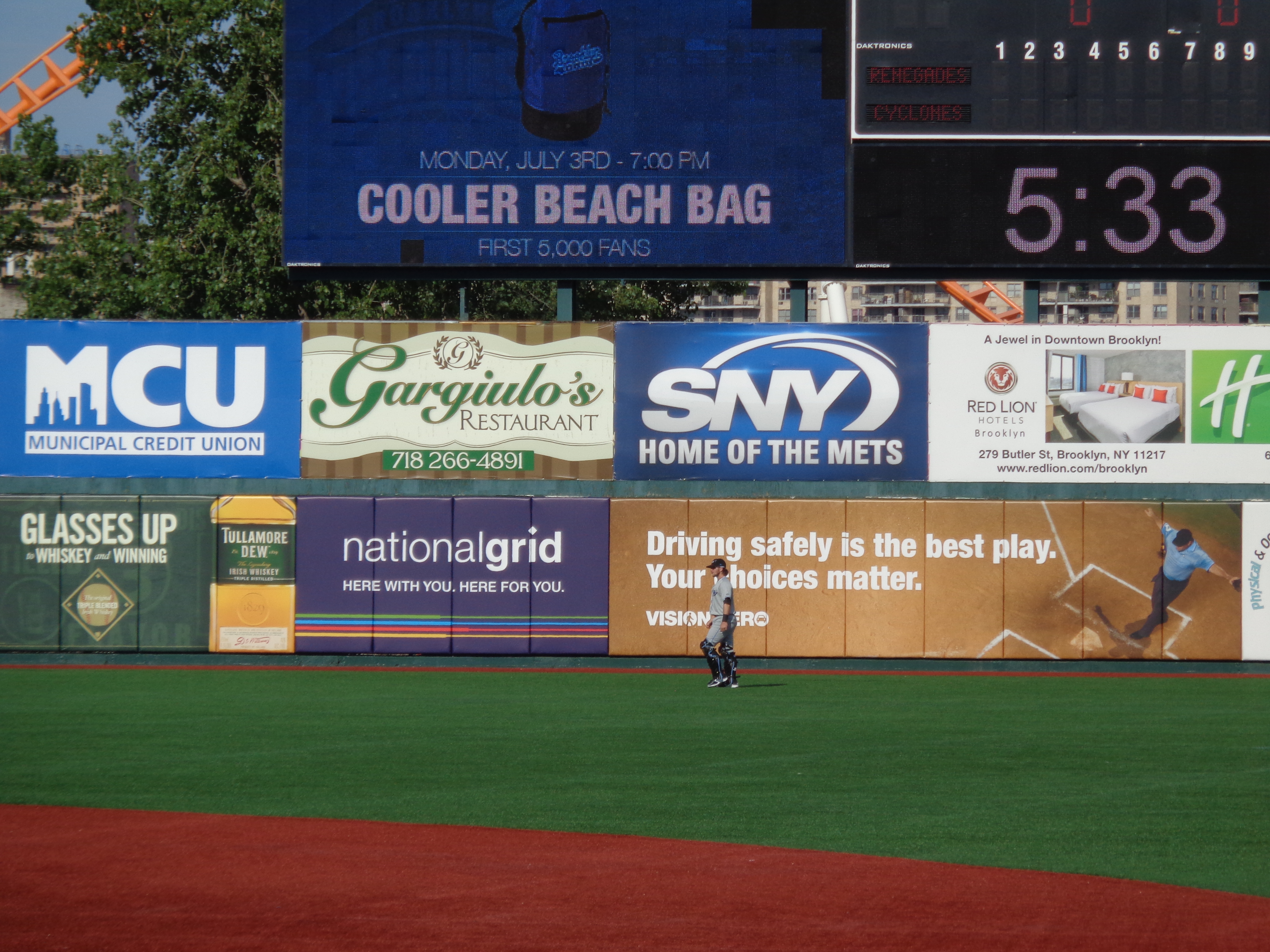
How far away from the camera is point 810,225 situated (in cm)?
Result: 2220

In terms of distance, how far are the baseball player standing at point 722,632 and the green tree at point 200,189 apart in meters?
21.1

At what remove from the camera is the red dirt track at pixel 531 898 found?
306 inches

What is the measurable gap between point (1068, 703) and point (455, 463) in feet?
35.2

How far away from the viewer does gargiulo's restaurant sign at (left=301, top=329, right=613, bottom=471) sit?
24469 millimetres

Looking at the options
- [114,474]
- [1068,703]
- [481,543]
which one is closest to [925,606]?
[1068,703]

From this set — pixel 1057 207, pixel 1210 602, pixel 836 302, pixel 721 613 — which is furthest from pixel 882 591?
pixel 836 302

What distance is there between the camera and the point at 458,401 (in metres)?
24.5

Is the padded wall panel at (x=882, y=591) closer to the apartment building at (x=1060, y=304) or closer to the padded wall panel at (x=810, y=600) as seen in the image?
the padded wall panel at (x=810, y=600)

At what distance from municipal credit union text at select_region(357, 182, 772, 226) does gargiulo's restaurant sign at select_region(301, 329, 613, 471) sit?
9.06 feet

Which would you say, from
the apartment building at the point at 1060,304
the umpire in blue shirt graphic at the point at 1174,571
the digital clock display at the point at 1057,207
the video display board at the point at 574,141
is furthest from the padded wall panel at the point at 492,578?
the apartment building at the point at 1060,304

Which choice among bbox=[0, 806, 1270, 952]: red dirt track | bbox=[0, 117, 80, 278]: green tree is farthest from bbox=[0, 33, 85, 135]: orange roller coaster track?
bbox=[0, 806, 1270, 952]: red dirt track

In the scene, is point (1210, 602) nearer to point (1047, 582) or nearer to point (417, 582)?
point (1047, 582)

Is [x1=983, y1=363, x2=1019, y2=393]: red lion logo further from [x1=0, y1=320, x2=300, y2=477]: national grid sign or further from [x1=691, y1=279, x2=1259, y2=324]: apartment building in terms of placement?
[x1=691, y1=279, x2=1259, y2=324]: apartment building

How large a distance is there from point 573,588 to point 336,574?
3885 mm
